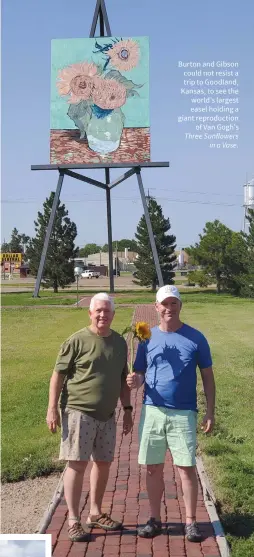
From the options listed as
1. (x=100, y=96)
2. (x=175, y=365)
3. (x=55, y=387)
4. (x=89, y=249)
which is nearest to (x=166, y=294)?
(x=175, y=365)

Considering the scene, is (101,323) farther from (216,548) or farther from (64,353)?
(216,548)

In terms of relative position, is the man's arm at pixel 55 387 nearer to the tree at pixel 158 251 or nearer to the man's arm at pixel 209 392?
the man's arm at pixel 209 392

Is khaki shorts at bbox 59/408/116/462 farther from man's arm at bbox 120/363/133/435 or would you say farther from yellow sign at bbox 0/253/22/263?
yellow sign at bbox 0/253/22/263

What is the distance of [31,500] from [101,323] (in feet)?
5.54

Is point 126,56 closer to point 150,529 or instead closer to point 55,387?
point 55,387

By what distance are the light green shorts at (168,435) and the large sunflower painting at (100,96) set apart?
85.5 ft

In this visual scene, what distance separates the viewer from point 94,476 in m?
4.50

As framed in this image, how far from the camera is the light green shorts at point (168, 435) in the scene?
4.28 meters

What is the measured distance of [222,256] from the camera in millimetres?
48188

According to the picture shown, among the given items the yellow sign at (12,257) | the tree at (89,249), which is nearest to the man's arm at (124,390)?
the yellow sign at (12,257)

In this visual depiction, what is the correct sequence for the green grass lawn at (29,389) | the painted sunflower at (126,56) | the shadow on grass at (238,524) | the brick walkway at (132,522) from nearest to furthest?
1. the brick walkway at (132,522)
2. the shadow on grass at (238,524)
3. the green grass lawn at (29,389)
4. the painted sunflower at (126,56)

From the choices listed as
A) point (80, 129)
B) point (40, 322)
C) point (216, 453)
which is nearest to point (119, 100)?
point (80, 129)

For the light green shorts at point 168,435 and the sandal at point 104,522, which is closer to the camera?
the light green shorts at point 168,435

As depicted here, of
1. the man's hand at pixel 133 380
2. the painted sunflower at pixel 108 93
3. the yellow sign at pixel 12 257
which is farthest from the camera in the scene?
the yellow sign at pixel 12 257
